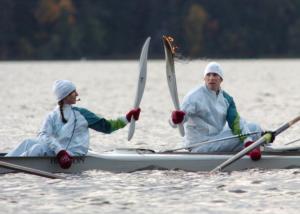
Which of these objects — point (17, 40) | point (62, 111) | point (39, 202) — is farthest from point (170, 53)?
point (17, 40)

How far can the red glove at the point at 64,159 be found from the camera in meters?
14.5

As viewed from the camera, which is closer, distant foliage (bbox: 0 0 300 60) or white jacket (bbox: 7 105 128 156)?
white jacket (bbox: 7 105 128 156)

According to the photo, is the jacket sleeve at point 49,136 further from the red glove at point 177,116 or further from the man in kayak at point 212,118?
the man in kayak at point 212,118

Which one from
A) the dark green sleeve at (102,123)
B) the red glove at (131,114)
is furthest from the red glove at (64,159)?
the red glove at (131,114)

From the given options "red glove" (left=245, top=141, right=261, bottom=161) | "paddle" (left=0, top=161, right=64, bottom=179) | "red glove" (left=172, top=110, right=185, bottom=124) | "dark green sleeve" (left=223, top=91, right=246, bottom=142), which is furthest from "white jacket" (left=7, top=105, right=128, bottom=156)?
"red glove" (left=245, top=141, right=261, bottom=161)

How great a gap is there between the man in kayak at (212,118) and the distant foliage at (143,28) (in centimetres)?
9000

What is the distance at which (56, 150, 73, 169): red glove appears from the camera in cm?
1450

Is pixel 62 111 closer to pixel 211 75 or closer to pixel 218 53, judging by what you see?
pixel 211 75

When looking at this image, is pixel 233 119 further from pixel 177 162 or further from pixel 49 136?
pixel 49 136

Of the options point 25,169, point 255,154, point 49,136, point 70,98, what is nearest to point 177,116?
point 255,154

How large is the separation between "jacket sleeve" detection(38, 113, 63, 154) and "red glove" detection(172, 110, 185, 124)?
175 centimetres

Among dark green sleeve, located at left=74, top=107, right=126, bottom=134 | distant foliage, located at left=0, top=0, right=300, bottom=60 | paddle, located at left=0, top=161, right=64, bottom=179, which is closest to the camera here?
paddle, located at left=0, top=161, right=64, bottom=179

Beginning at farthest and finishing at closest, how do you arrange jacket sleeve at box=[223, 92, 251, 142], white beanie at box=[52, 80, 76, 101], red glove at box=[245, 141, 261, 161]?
jacket sleeve at box=[223, 92, 251, 142] → red glove at box=[245, 141, 261, 161] → white beanie at box=[52, 80, 76, 101]

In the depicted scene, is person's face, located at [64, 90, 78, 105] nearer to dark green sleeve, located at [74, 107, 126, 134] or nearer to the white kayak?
dark green sleeve, located at [74, 107, 126, 134]
